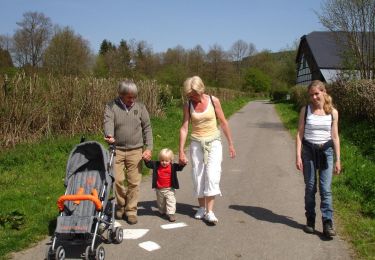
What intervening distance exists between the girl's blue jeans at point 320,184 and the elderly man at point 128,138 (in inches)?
84.0

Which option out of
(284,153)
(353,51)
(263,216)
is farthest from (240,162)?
(353,51)

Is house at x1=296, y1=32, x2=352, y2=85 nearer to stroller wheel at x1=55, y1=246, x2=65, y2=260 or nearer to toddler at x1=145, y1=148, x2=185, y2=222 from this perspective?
toddler at x1=145, y1=148, x2=185, y2=222

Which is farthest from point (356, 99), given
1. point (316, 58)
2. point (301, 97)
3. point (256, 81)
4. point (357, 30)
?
point (256, 81)

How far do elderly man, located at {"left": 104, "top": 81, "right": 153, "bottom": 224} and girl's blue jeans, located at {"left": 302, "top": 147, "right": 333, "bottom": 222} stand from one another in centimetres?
213

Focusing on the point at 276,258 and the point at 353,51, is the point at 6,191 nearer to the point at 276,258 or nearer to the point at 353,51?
the point at 276,258

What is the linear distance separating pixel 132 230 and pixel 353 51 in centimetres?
1866

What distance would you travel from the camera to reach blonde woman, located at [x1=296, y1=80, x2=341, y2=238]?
18.9ft

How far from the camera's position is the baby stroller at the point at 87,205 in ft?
15.8

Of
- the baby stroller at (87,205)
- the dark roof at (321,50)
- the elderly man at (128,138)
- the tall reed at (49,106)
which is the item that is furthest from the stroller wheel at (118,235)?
the dark roof at (321,50)

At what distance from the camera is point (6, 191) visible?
775 cm

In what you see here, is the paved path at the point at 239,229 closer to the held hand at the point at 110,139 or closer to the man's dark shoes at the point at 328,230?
the man's dark shoes at the point at 328,230

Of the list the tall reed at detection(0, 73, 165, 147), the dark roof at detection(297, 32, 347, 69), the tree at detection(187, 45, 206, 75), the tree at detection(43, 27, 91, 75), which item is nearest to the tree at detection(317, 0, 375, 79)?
the tall reed at detection(0, 73, 165, 147)

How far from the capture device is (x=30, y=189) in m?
7.89

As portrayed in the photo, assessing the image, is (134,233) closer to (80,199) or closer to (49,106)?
(80,199)
